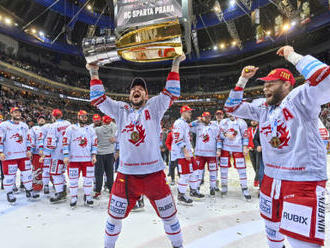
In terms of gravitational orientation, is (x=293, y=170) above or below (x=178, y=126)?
below

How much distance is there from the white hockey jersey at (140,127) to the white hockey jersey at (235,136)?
11.0 ft

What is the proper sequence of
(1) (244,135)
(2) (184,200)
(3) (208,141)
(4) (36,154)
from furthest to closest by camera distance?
1. (4) (36,154)
2. (3) (208,141)
3. (1) (244,135)
4. (2) (184,200)

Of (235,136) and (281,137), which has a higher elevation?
(281,137)

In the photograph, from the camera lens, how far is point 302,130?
5.23 ft

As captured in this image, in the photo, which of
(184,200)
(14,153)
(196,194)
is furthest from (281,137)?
(14,153)

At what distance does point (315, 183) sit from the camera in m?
1.50

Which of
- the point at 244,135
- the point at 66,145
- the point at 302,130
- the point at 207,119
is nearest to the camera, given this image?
the point at 302,130

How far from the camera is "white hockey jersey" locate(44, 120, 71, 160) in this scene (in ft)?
15.3

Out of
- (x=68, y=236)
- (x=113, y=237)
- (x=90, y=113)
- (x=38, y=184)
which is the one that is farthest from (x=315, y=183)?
(x=90, y=113)

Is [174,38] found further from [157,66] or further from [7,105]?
[157,66]

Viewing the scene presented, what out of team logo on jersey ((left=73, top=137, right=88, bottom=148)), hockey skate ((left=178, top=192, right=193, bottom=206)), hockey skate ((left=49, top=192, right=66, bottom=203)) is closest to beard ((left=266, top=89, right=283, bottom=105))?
hockey skate ((left=178, top=192, right=193, bottom=206))

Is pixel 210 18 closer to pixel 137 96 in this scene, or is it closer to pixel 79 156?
pixel 79 156

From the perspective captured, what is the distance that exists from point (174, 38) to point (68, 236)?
10.3 feet

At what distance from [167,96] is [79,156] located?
3120 mm
